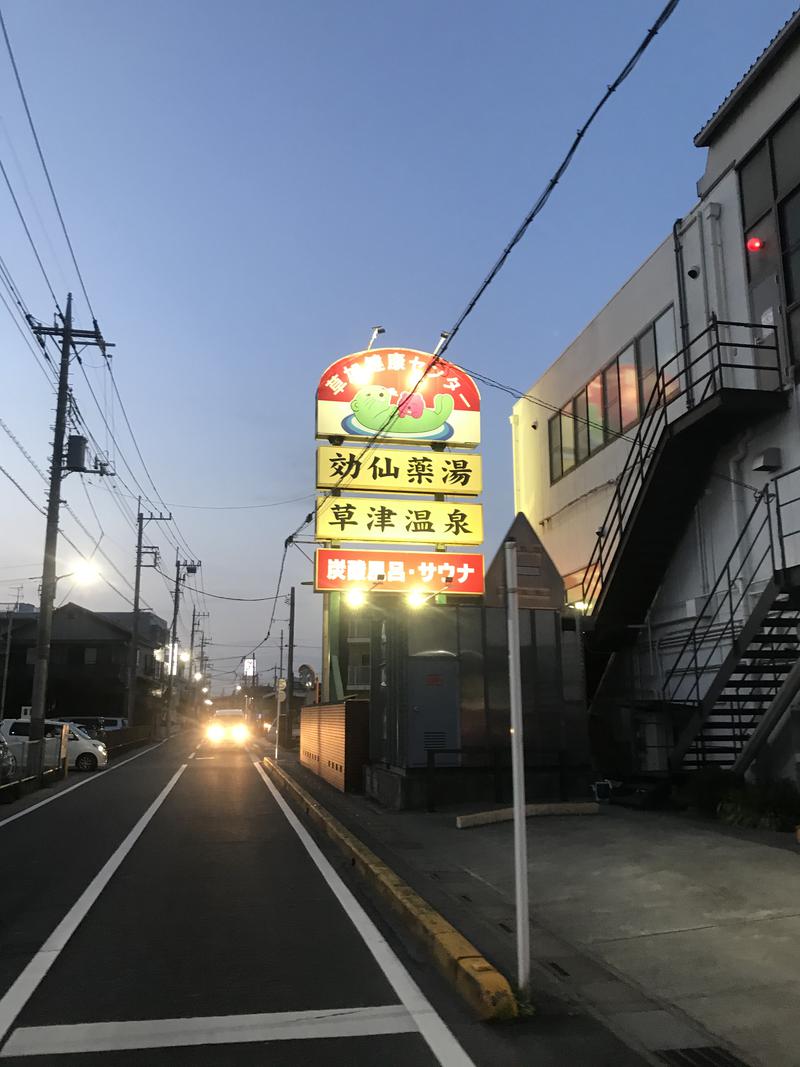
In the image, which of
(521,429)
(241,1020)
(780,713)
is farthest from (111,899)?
(521,429)

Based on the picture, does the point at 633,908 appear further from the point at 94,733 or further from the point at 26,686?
the point at 26,686

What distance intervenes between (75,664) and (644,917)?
60382 millimetres

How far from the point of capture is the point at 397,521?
22.9 meters

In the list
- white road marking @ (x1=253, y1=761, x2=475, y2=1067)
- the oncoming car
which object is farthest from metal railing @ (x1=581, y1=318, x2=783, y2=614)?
the oncoming car

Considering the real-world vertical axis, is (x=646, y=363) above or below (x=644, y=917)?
above

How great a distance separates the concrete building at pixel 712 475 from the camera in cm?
1223

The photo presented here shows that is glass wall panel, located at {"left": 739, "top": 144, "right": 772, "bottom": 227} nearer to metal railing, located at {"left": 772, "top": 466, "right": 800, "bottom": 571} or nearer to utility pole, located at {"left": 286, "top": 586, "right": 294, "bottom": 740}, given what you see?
metal railing, located at {"left": 772, "top": 466, "right": 800, "bottom": 571}

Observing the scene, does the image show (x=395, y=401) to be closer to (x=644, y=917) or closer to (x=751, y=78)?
(x=751, y=78)

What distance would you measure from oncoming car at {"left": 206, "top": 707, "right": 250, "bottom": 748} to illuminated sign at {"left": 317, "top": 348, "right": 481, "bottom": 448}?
30628mm

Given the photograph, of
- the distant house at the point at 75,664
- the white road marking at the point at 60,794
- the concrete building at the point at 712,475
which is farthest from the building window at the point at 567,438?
the distant house at the point at 75,664

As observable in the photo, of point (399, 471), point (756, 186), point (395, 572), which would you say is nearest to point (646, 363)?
point (756, 186)

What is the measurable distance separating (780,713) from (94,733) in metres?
A: 29.8

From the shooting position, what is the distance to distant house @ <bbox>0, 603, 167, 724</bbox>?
2355 inches

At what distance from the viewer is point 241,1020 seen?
4.61 metres
